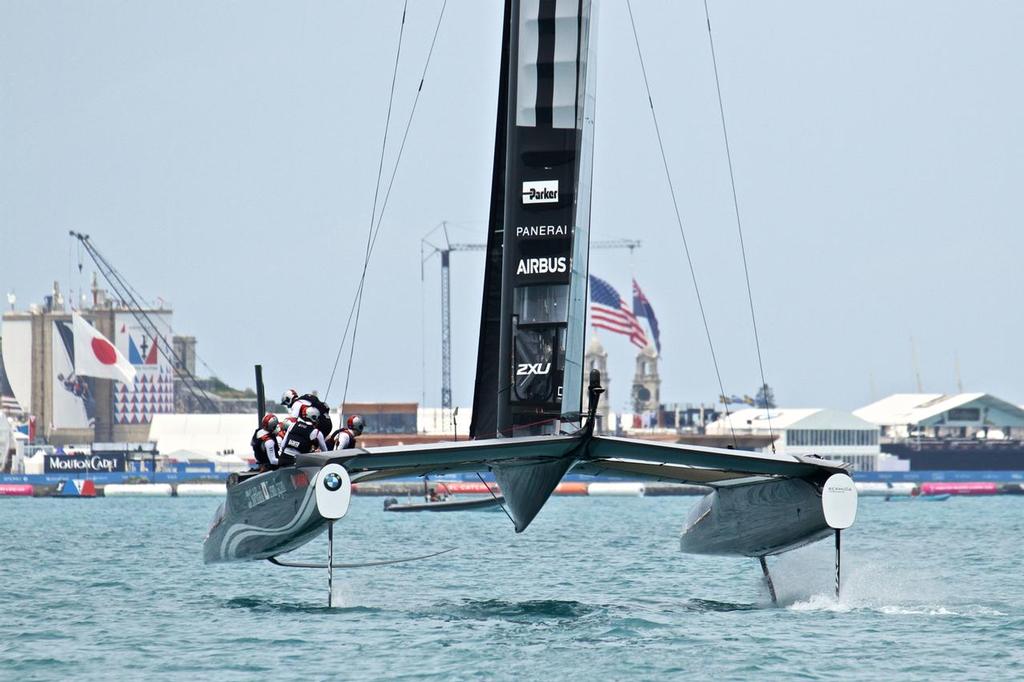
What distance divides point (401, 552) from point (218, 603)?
10.9m

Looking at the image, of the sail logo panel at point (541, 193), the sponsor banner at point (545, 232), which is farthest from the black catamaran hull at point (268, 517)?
the sail logo panel at point (541, 193)

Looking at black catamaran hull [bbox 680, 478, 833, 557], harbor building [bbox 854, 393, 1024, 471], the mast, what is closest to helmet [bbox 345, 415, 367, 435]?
the mast

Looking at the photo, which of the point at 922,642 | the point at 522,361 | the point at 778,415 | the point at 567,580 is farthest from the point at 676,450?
the point at 778,415

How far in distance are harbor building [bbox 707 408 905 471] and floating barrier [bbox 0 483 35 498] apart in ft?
126

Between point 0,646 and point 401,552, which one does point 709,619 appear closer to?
point 0,646

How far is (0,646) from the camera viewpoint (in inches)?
526

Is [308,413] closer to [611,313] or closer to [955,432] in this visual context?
[611,313]

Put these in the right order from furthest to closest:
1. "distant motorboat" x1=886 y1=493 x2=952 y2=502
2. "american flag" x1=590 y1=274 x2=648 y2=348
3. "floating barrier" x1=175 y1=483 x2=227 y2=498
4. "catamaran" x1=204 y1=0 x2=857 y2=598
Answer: "floating barrier" x1=175 y1=483 x2=227 y2=498
"distant motorboat" x1=886 y1=493 x2=952 y2=502
"american flag" x1=590 y1=274 x2=648 y2=348
"catamaran" x1=204 y1=0 x2=857 y2=598

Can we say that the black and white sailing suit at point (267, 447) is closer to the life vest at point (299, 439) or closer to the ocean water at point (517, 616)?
the life vest at point (299, 439)

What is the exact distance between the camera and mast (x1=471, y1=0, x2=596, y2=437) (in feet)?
45.6

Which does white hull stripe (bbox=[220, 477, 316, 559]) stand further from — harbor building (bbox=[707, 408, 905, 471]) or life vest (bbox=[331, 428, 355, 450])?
harbor building (bbox=[707, 408, 905, 471])

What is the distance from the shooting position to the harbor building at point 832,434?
95.1 meters

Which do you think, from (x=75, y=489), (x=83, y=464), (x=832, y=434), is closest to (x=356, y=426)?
(x=75, y=489)

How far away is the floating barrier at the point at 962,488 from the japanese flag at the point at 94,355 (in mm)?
57319
